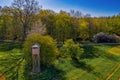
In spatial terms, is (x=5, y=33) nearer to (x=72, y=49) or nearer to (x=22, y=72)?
(x=72, y=49)

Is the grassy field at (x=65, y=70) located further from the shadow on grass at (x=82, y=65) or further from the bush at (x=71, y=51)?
the bush at (x=71, y=51)

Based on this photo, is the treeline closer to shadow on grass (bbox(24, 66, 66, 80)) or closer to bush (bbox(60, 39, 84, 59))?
bush (bbox(60, 39, 84, 59))

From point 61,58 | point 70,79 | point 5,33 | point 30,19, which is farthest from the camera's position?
point 5,33

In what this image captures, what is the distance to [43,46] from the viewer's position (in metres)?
28.3

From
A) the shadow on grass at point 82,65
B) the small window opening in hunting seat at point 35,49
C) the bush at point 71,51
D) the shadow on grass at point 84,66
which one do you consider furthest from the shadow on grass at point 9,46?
the small window opening in hunting seat at point 35,49

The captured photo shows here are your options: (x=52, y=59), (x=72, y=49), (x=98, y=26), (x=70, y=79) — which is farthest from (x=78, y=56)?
(x=98, y=26)

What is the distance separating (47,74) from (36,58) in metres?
2.10

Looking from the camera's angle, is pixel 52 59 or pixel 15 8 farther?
pixel 15 8

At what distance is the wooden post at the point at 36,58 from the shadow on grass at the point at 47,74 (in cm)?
53

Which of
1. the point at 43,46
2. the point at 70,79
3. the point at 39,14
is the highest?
the point at 39,14

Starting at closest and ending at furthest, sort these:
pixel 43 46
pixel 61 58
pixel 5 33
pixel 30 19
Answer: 1. pixel 43 46
2. pixel 61 58
3. pixel 30 19
4. pixel 5 33

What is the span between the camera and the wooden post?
85.4 ft

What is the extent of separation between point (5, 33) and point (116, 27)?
2613 centimetres

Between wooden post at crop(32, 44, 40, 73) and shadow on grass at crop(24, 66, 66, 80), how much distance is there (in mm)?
531
